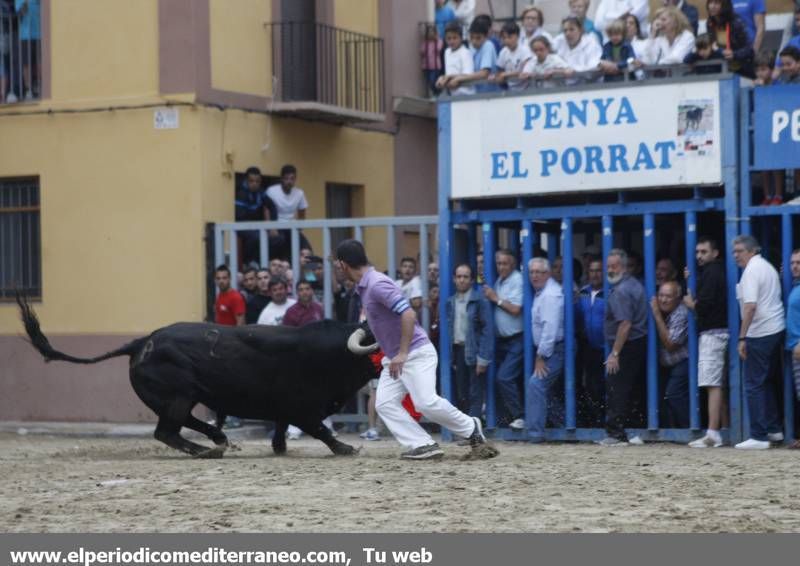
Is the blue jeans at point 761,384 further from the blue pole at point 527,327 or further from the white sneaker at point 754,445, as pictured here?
the blue pole at point 527,327

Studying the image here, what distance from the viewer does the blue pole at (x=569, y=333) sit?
58.3 ft

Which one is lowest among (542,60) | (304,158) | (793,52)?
(304,158)

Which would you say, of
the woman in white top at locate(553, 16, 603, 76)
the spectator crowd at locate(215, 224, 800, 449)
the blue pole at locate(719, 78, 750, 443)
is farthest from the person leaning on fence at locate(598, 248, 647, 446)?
the woman in white top at locate(553, 16, 603, 76)

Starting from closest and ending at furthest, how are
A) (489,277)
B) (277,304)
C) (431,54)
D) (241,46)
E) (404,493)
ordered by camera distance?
(404,493) → (489,277) → (277,304) → (241,46) → (431,54)

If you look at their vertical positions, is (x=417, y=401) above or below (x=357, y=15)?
below

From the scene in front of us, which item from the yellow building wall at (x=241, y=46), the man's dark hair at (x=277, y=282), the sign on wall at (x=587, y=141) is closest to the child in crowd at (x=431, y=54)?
the yellow building wall at (x=241, y=46)

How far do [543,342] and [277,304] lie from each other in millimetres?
3257

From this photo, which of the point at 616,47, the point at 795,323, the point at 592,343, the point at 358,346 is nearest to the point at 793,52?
the point at 616,47

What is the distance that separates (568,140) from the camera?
17797mm

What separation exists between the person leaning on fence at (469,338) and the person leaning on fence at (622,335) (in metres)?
1.41

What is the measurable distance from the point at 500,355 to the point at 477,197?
163 cm

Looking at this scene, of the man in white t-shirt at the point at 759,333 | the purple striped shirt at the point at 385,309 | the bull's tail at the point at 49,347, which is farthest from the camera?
the man in white t-shirt at the point at 759,333

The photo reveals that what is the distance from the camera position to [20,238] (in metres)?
22.9

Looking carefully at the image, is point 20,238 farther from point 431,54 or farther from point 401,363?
point 401,363
